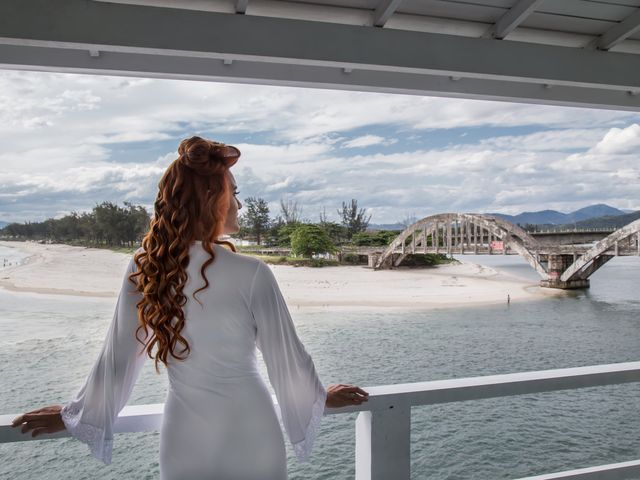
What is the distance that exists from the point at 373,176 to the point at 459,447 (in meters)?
15.2

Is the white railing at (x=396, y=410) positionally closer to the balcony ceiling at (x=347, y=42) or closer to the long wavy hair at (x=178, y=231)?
the long wavy hair at (x=178, y=231)

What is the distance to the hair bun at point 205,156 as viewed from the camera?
710 mm

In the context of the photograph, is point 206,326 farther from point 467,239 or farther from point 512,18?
point 467,239

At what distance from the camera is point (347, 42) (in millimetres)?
1091

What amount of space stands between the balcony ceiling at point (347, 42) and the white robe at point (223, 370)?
494mm

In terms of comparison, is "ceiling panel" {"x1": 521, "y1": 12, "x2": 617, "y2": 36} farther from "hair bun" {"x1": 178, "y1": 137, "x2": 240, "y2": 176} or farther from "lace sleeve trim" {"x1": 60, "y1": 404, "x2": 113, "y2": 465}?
"lace sleeve trim" {"x1": 60, "y1": 404, "x2": 113, "y2": 465}

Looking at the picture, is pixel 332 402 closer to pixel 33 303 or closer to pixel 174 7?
pixel 174 7

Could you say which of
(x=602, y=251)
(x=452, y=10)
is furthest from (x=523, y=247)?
(x=452, y=10)

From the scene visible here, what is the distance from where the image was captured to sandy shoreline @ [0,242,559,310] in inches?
563

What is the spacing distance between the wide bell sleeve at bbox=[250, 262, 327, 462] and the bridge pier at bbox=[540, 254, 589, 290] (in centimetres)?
1419

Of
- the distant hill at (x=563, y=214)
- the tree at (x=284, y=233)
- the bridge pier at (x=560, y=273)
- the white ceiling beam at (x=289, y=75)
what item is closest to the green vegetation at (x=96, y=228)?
the tree at (x=284, y=233)

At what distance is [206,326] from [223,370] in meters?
0.06

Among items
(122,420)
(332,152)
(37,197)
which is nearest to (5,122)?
(37,197)

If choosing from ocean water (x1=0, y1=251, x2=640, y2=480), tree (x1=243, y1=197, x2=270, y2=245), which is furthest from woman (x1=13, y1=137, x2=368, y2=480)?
tree (x1=243, y1=197, x2=270, y2=245)
